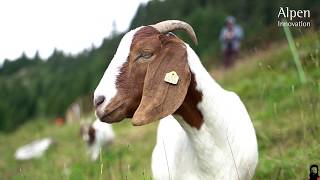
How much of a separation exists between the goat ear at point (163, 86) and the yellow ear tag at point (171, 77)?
1cm

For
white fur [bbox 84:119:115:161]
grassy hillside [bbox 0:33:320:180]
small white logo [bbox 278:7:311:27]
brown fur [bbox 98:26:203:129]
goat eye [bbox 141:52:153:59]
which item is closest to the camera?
brown fur [bbox 98:26:203:129]

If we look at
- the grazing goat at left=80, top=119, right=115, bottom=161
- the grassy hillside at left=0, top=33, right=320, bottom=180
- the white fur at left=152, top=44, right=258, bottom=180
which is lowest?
the grazing goat at left=80, top=119, right=115, bottom=161

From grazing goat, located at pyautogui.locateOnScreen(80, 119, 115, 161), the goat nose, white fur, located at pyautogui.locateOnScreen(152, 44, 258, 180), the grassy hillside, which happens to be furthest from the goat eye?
grazing goat, located at pyautogui.locateOnScreen(80, 119, 115, 161)

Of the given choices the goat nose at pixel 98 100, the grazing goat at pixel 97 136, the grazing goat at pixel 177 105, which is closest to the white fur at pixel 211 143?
the grazing goat at pixel 177 105

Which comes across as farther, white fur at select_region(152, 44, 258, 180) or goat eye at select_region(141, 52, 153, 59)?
white fur at select_region(152, 44, 258, 180)

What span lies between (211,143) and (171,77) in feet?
1.94

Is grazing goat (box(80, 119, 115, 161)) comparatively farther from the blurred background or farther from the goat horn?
the goat horn

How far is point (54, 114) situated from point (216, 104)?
2307 inches

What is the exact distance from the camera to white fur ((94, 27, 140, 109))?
11.2 ft

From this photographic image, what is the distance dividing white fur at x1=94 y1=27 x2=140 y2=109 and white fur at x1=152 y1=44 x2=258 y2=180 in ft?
1.31

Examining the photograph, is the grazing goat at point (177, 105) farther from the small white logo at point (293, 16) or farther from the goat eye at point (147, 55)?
the small white logo at point (293, 16)

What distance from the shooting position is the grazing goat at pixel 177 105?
352cm

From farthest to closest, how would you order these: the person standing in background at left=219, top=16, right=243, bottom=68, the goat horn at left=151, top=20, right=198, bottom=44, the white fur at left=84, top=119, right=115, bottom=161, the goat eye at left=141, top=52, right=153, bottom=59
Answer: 1. the person standing in background at left=219, top=16, right=243, bottom=68
2. the white fur at left=84, top=119, right=115, bottom=161
3. the goat horn at left=151, top=20, right=198, bottom=44
4. the goat eye at left=141, top=52, right=153, bottom=59

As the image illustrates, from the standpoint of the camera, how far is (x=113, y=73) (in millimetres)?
3510
